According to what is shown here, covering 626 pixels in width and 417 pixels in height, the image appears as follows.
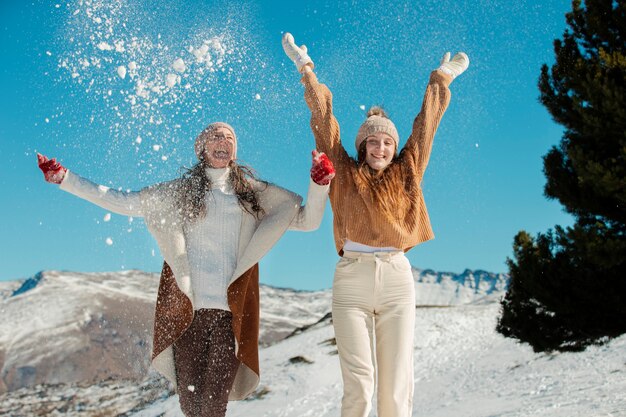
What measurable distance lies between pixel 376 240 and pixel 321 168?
608mm

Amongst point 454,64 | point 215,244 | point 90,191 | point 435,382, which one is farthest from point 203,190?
point 435,382

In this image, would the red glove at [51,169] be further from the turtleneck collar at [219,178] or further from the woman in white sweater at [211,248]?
the turtleneck collar at [219,178]

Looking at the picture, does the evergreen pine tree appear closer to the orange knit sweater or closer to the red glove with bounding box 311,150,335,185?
the orange knit sweater

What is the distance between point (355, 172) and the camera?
177 inches

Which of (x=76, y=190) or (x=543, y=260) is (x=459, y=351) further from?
(x=76, y=190)

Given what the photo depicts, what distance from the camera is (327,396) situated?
1662 cm

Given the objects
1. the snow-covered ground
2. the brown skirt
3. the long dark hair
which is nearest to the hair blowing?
the long dark hair

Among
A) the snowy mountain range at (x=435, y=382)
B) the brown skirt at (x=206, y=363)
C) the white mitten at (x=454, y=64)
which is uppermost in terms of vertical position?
the white mitten at (x=454, y=64)

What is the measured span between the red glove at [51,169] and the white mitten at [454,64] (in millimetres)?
3030

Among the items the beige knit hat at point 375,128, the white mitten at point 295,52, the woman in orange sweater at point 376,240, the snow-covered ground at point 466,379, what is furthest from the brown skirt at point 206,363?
the snow-covered ground at point 466,379

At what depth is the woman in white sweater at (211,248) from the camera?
171 inches

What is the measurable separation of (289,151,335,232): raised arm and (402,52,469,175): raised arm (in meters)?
0.71

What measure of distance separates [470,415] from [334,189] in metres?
8.91

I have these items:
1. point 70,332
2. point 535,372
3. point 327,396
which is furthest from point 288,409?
point 70,332
